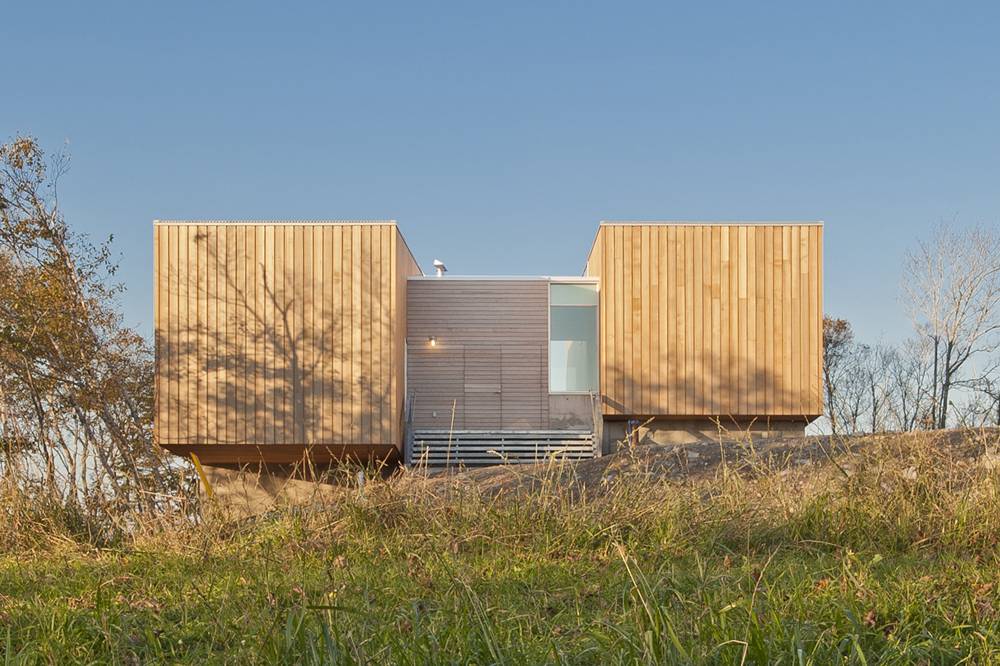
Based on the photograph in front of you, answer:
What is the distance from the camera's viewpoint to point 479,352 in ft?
Result: 58.1

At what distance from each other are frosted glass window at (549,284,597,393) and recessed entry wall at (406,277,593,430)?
16cm

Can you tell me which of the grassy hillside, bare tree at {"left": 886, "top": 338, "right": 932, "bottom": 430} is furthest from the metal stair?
the grassy hillside

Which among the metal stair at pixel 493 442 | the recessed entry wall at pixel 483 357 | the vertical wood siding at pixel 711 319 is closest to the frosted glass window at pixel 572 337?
the recessed entry wall at pixel 483 357

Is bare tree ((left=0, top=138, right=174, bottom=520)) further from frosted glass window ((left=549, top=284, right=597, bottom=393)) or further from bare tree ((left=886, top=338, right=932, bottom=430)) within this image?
bare tree ((left=886, top=338, right=932, bottom=430))

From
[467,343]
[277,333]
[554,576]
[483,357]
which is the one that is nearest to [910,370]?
[483,357]

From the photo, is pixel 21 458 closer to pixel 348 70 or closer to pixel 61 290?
pixel 348 70

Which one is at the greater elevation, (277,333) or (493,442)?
(277,333)

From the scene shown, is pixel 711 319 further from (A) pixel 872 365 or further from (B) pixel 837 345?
(B) pixel 837 345

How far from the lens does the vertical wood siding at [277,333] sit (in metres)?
15.9

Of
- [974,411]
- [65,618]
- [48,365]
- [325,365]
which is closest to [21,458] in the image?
[65,618]

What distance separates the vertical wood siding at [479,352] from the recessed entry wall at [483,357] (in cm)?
2

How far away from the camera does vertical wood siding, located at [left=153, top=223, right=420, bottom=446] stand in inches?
624

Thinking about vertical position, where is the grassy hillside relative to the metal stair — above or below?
above

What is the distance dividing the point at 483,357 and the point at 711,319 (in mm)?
4081
